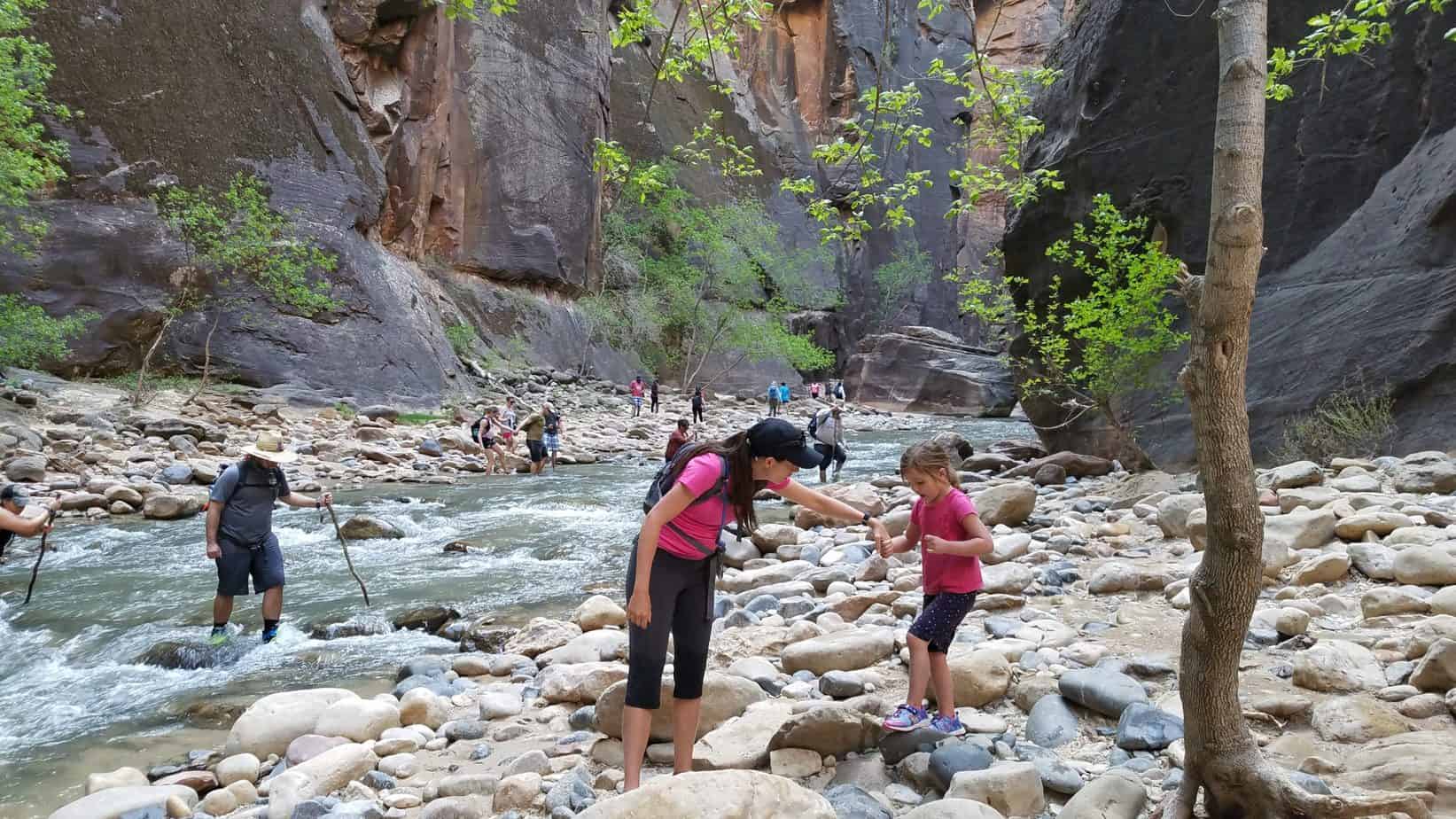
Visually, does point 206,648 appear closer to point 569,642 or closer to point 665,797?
point 569,642

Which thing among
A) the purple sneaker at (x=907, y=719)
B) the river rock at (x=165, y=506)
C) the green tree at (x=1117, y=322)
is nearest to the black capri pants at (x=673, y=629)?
the purple sneaker at (x=907, y=719)

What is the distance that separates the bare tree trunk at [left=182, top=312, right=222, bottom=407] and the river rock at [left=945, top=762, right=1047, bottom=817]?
17.5 metres

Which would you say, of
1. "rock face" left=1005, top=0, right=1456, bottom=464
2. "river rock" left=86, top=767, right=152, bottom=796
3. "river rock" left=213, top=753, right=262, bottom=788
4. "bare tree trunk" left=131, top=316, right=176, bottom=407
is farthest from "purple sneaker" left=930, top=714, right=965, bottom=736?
"bare tree trunk" left=131, top=316, right=176, bottom=407

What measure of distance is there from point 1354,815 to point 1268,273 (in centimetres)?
1100

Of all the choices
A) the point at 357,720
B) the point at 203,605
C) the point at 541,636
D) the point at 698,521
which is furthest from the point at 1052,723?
the point at 203,605

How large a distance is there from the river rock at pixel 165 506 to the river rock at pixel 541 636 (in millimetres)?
7273

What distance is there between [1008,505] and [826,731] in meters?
5.57

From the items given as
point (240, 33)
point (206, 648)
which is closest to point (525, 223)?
point (240, 33)

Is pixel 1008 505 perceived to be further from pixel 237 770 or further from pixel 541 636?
pixel 237 770

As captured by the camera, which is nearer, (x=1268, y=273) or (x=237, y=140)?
(x=1268, y=273)

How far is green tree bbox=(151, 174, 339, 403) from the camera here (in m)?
18.0

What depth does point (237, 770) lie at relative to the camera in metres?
4.02

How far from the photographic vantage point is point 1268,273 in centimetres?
1136

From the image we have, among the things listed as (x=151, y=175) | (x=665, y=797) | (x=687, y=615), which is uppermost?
(x=151, y=175)
